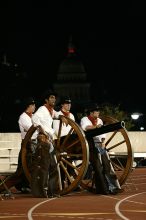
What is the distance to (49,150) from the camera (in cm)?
1409

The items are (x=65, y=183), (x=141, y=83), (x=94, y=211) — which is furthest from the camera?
(x=141, y=83)

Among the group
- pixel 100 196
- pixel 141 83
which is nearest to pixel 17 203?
pixel 100 196

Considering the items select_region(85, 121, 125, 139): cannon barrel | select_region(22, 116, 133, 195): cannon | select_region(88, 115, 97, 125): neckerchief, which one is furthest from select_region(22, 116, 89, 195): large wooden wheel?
select_region(88, 115, 97, 125): neckerchief

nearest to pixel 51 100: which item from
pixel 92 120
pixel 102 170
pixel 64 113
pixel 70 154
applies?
pixel 64 113

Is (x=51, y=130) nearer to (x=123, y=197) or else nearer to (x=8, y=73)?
(x=123, y=197)

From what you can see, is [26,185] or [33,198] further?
[26,185]

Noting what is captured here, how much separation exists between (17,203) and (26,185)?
2.29m

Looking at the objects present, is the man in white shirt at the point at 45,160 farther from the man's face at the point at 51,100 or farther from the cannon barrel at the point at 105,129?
the cannon barrel at the point at 105,129

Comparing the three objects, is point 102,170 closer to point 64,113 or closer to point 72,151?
point 72,151

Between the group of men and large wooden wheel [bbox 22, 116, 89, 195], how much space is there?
5.0 inches

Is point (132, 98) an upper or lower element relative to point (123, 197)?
upper

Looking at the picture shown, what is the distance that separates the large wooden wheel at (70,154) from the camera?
13828 millimetres

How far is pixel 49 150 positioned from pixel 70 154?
0.38 m

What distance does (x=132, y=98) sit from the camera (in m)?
94.1
